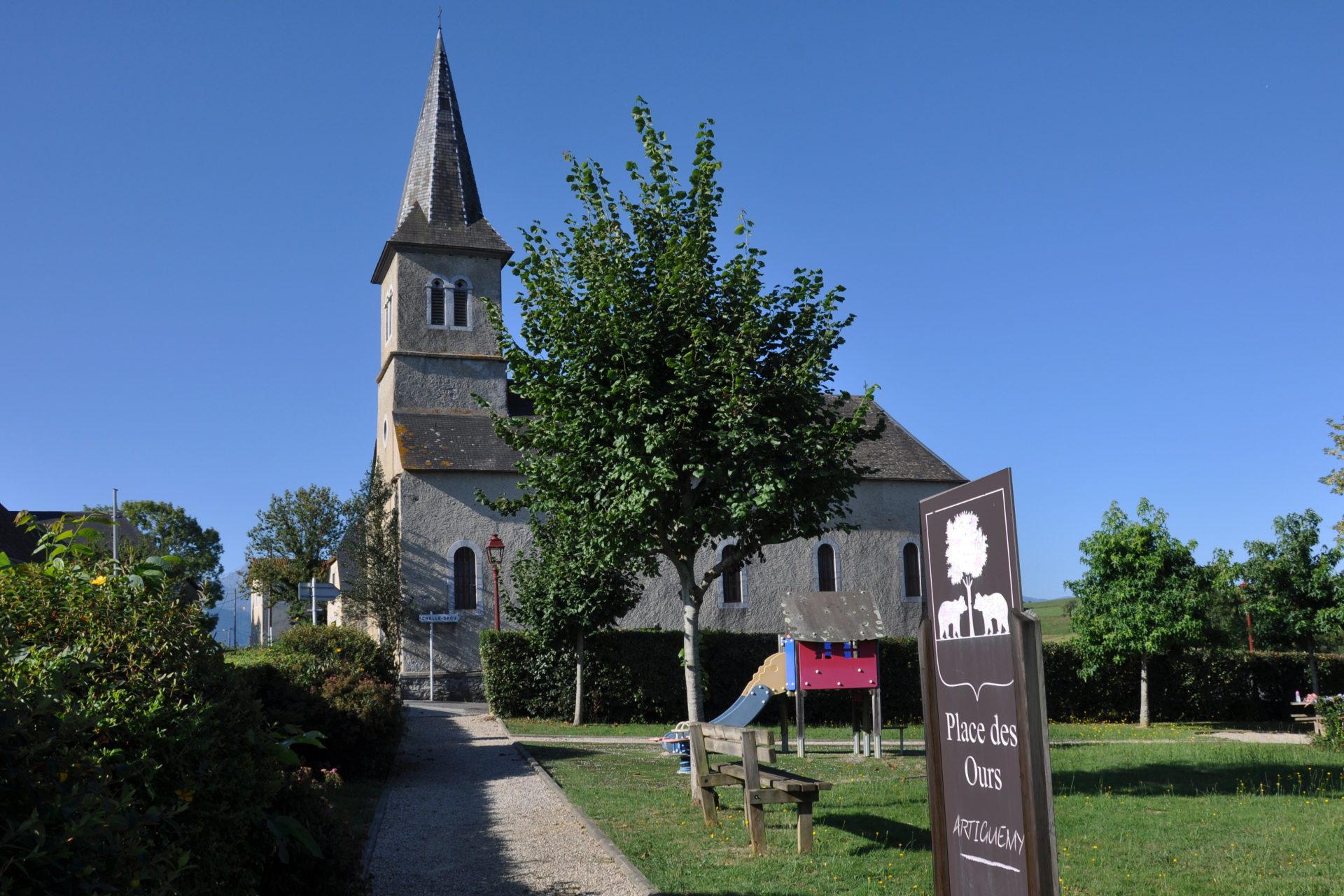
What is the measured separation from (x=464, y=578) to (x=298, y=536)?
2303cm

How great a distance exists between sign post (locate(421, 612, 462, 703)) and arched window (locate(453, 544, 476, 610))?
0.50 m

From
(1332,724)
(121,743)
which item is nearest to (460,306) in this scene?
(1332,724)

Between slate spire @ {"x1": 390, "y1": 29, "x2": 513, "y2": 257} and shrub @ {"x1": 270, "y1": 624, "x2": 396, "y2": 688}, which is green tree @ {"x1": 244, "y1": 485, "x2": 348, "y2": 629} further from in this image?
shrub @ {"x1": 270, "y1": 624, "x2": 396, "y2": 688}

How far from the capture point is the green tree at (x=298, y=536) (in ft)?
166

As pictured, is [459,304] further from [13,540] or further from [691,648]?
[691,648]

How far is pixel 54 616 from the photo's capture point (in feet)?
14.3

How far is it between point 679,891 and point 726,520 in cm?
565

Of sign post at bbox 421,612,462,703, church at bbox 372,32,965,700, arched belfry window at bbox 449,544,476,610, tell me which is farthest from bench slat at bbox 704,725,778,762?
arched belfry window at bbox 449,544,476,610

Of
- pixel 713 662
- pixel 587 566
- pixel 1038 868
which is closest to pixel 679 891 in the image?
pixel 1038 868

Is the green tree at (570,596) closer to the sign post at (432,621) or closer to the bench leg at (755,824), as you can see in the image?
the sign post at (432,621)

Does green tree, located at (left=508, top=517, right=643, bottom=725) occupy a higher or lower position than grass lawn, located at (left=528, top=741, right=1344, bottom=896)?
higher

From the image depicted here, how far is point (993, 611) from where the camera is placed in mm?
4445

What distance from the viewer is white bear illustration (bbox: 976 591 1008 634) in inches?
171

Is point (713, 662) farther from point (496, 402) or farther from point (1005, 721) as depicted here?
point (1005, 721)
